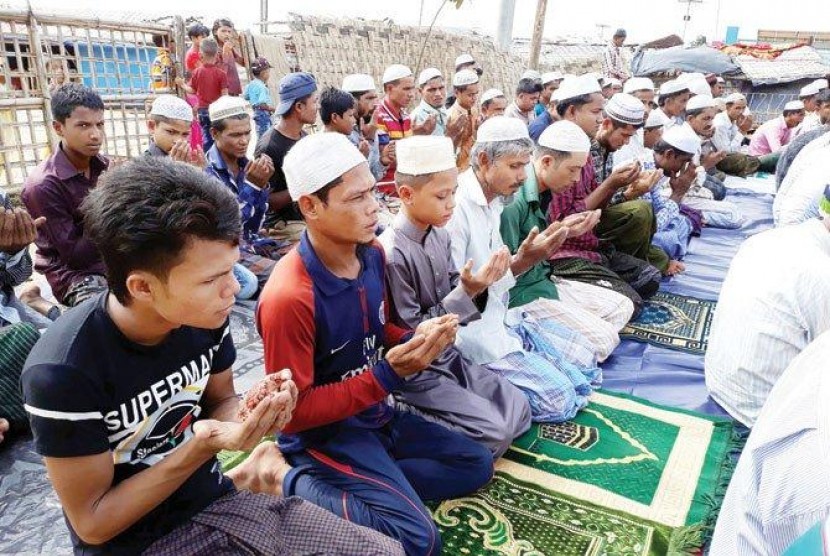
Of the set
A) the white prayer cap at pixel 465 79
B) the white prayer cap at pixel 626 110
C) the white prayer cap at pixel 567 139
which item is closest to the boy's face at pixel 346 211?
the white prayer cap at pixel 567 139

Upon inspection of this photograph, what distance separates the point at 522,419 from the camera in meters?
2.85

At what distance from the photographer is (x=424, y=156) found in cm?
254

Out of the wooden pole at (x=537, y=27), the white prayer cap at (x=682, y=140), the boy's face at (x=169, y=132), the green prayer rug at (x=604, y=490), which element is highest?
the wooden pole at (x=537, y=27)

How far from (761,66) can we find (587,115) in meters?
11.6

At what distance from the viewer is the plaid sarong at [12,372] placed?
8.53 ft

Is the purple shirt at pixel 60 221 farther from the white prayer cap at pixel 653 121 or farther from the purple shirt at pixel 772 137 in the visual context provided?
the purple shirt at pixel 772 137

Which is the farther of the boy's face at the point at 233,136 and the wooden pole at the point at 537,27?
the wooden pole at the point at 537,27

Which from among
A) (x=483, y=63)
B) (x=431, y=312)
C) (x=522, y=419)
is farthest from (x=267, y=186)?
(x=483, y=63)

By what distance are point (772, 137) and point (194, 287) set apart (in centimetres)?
1094

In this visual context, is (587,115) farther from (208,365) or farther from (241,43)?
(241,43)

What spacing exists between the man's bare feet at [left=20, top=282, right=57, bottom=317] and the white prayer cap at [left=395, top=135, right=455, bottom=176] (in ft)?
8.30

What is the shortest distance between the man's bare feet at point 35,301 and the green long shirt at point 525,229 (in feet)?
9.25

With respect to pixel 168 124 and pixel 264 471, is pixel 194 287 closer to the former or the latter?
pixel 264 471

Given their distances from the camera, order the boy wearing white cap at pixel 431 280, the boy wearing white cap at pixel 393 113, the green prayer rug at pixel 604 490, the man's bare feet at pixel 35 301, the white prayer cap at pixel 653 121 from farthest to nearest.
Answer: the boy wearing white cap at pixel 393 113
the white prayer cap at pixel 653 121
the man's bare feet at pixel 35 301
the boy wearing white cap at pixel 431 280
the green prayer rug at pixel 604 490
